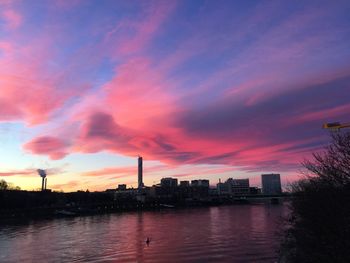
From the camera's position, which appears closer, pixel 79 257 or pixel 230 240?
pixel 79 257

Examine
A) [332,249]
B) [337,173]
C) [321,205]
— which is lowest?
[332,249]

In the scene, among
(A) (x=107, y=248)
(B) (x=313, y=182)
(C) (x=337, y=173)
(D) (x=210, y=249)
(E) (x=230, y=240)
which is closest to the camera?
(C) (x=337, y=173)

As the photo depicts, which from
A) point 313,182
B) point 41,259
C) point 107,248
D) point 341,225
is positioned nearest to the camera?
point 341,225

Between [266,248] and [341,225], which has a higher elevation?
[341,225]

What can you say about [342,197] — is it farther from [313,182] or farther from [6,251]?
[6,251]

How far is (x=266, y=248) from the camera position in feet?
194

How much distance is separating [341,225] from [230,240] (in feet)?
175

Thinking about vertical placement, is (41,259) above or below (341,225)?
below

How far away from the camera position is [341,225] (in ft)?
62.0

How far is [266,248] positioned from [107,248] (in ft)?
82.0

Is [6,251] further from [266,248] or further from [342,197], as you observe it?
[342,197]

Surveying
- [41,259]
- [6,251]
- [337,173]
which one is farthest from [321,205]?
[6,251]

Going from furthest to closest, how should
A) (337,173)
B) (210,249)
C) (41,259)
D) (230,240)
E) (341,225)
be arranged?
1. (230,240)
2. (210,249)
3. (41,259)
4. (337,173)
5. (341,225)

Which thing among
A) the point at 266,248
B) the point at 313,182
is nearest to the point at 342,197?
the point at 313,182
